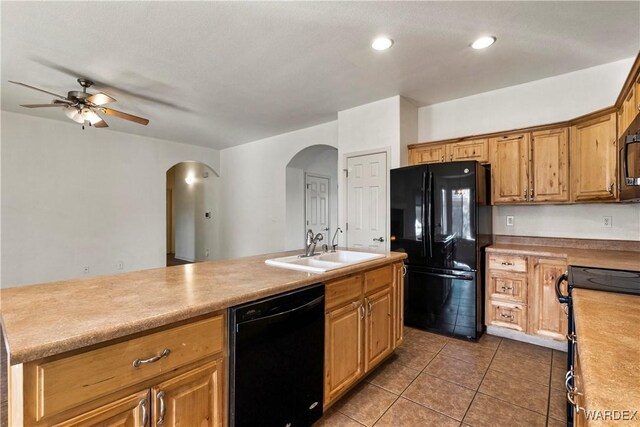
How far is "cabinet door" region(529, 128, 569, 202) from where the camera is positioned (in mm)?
2924

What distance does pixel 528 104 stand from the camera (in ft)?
10.8

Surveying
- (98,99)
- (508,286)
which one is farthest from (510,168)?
(98,99)

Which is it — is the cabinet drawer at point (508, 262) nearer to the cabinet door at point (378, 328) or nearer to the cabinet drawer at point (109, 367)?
the cabinet door at point (378, 328)

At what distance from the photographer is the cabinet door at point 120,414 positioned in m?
0.96

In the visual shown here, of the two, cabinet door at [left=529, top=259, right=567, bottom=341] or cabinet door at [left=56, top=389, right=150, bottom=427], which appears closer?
cabinet door at [left=56, top=389, right=150, bottom=427]

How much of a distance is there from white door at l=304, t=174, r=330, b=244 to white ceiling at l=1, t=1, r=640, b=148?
7.84 feet

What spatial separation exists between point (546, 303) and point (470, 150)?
5.70 ft

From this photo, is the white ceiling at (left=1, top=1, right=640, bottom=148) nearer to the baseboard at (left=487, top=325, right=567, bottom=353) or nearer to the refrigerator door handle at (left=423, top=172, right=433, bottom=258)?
the refrigerator door handle at (left=423, top=172, right=433, bottom=258)

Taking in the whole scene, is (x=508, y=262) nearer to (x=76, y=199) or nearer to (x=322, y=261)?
(x=322, y=261)

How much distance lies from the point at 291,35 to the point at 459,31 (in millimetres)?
1329

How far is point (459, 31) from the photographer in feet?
7.73

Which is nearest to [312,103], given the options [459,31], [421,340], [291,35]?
[291,35]

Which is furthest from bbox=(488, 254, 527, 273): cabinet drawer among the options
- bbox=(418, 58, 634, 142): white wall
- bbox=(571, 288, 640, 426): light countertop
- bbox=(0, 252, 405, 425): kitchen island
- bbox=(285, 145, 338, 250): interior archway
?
bbox=(285, 145, 338, 250): interior archway

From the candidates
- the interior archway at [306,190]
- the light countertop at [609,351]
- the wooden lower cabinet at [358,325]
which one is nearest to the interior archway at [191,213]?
the interior archway at [306,190]
